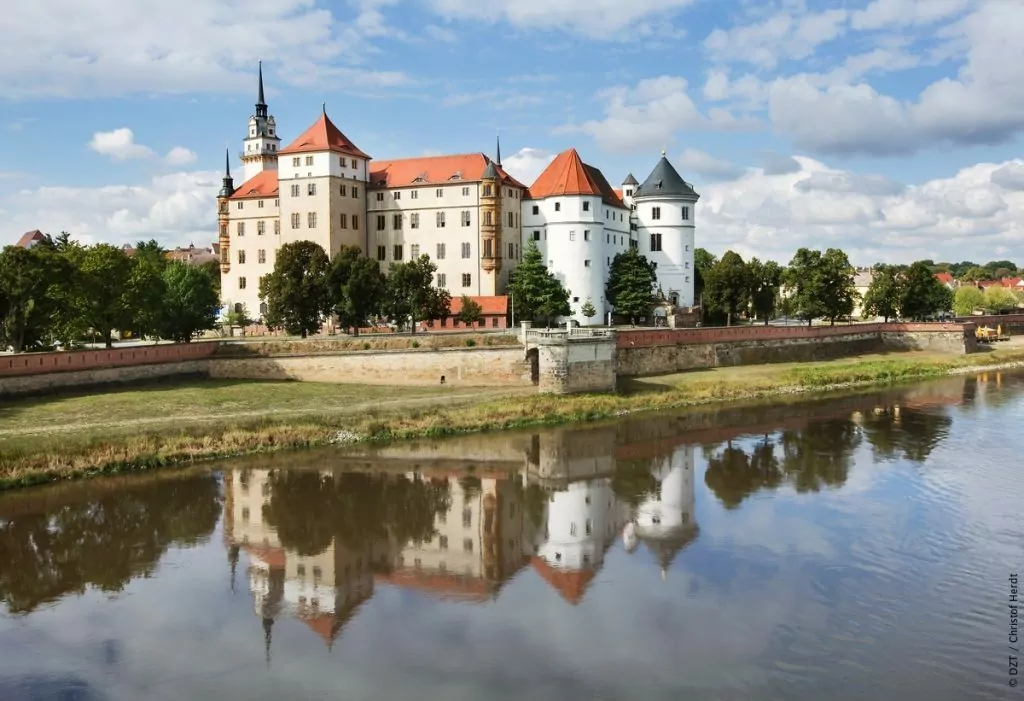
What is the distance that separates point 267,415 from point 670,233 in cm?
4044

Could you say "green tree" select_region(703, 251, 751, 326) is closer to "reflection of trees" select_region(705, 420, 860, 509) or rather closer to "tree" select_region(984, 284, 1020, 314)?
"reflection of trees" select_region(705, 420, 860, 509)

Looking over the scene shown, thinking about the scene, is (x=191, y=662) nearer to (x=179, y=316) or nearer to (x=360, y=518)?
(x=360, y=518)

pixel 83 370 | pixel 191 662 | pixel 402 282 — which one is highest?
pixel 402 282

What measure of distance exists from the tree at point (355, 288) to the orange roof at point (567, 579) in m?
28.8

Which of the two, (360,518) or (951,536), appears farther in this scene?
(360,518)

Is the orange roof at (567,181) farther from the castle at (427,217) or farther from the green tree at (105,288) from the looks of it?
the green tree at (105,288)

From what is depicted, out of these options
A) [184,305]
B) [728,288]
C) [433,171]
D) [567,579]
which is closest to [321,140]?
[433,171]

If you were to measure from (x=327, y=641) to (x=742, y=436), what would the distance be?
22.7 meters

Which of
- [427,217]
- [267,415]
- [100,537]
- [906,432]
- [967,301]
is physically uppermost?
[427,217]

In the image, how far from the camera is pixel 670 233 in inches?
2613

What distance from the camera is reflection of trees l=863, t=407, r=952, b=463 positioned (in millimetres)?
31078

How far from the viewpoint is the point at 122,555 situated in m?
20.6

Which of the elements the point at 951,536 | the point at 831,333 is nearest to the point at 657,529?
the point at 951,536

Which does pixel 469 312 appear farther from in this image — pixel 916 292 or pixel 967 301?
pixel 967 301
